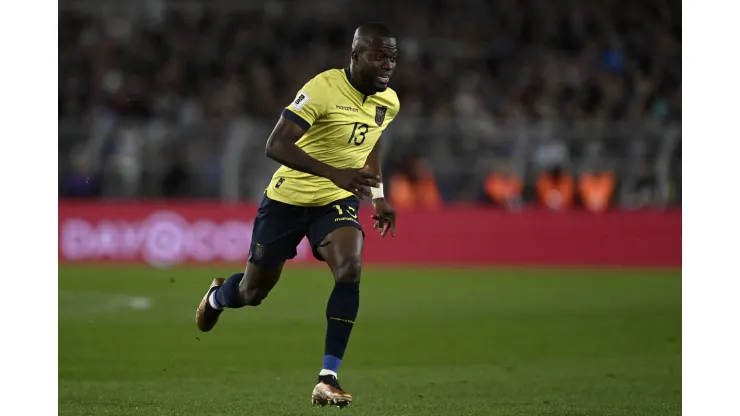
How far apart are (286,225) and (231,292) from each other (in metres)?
0.90

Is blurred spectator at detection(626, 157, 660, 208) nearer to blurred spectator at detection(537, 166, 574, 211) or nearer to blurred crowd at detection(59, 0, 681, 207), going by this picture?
blurred crowd at detection(59, 0, 681, 207)

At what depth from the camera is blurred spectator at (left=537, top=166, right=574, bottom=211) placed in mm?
20062

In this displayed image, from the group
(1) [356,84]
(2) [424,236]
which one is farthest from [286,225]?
(2) [424,236]

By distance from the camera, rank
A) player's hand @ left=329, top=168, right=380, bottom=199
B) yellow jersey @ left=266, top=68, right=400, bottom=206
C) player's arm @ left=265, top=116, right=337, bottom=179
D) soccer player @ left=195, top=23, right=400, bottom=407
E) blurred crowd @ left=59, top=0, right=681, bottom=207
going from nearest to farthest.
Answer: player's hand @ left=329, top=168, right=380, bottom=199, player's arm @ left=265, top=116, right=337, bottom=179, soccer player @ left=195, top=23, right=400, bottom=407, yellow jersey @ left=266, top=68, right=400, bottom=206, blurred crowd @ left=59, top=0, right=681, bottom=207

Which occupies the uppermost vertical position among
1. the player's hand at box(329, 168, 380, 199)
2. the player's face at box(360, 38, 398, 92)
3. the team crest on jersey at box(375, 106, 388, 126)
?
the player's face at box(360, 38, 398, 92)

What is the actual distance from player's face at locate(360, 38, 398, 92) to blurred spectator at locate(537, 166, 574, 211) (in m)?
12.6

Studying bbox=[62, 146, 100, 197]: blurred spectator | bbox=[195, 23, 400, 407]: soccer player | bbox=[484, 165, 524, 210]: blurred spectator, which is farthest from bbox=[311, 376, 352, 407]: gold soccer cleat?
bbox=[62, 146, 100, 197]: blurred spectator

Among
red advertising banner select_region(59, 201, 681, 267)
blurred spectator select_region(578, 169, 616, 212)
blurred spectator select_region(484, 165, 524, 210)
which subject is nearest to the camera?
blurred spectator select_region(578, 169, 616, 212)

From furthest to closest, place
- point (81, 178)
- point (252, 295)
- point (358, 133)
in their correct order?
point (81, 178)
point (252, 295)
point (358, 133)

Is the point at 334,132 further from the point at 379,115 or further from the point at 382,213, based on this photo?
the point at 382,213

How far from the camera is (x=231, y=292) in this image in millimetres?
8695

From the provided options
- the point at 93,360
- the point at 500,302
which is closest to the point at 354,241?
the point at 93,360

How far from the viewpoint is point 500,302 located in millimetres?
15664

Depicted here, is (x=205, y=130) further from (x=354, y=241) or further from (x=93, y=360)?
(x=354, y=241)
